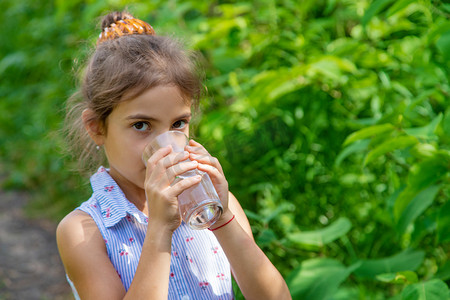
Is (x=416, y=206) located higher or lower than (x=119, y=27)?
lower

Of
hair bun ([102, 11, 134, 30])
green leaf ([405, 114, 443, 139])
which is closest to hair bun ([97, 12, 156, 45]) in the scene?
hair bun ([102, 11, 134, 30])

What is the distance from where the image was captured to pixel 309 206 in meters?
2.55

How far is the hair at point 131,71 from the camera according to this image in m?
1.35

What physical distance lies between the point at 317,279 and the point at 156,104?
80 cm

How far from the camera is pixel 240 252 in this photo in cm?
130

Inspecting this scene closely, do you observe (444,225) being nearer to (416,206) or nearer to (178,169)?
(416,206)

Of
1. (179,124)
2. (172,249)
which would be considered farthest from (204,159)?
(172,249)

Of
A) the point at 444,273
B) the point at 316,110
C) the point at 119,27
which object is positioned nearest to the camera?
the point at 119,27

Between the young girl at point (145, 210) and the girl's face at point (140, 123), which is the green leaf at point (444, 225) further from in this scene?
the girl's face at point (140, 123)

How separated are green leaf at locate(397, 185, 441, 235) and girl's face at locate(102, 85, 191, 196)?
0.72 meters

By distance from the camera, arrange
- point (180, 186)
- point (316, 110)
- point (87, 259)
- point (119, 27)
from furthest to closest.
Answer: point (316, 110), point (119, 27), point (87, 259), point (180, 186)

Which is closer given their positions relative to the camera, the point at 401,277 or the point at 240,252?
the point at 240,252

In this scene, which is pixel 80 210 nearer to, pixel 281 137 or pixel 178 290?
pixel 178 290

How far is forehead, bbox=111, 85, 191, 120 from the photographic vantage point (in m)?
1.31
